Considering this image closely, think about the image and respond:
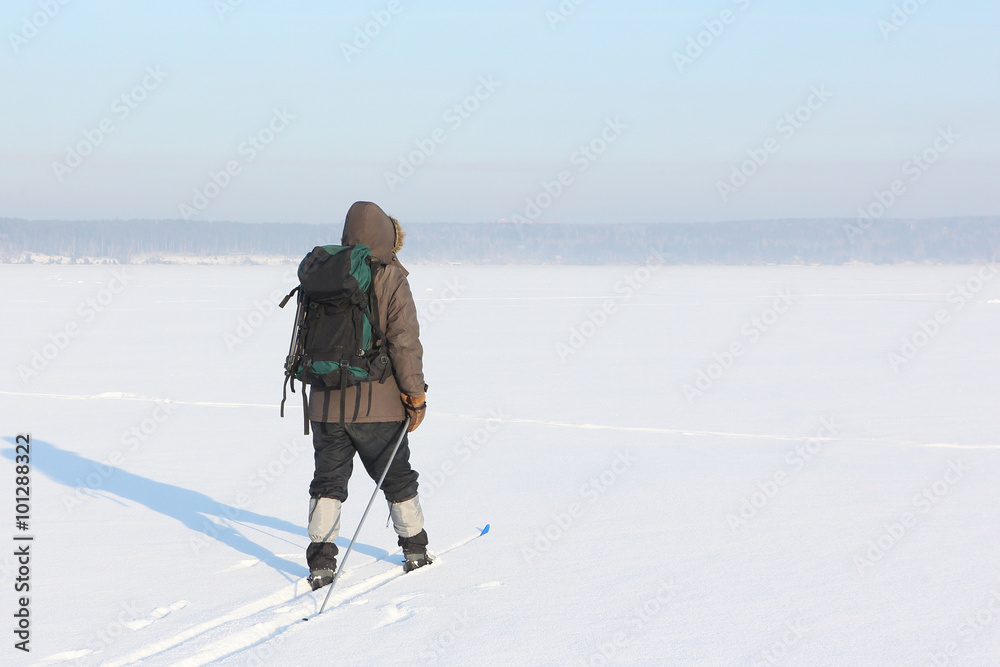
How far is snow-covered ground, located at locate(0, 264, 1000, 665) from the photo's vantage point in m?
3.27

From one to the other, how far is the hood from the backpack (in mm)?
58

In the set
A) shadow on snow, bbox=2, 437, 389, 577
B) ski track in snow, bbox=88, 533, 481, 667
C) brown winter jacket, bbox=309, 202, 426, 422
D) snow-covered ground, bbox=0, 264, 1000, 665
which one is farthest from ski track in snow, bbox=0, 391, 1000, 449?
brown winter jacket, bbox=309, 202, 426, 422

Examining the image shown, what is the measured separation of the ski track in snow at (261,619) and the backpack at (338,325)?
0.70 meters

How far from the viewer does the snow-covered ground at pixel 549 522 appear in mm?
3271

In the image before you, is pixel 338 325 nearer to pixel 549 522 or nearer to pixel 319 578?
pixel 319 578

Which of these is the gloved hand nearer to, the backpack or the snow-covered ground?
the backpack

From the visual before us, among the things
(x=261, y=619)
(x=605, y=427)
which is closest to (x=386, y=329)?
(x=261, y=619)

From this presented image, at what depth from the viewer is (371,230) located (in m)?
3.75

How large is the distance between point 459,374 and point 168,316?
42.1 ft

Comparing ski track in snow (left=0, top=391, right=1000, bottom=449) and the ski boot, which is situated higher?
ski track in snow (left=0, top=391, right=1000, bottom=449)

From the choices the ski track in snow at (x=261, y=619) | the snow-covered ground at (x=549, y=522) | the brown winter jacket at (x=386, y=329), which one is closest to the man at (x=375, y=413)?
the brown winter jacket at (x=386, y=329)

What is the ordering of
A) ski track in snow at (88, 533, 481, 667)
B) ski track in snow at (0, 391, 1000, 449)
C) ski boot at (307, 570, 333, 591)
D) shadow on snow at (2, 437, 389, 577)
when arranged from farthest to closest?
ski track in snow at (0, 391, 1000, 449), shadow on snow at (2, 437, 389, 577), ski boot at (307, 570, 333, 591), ski track in snow at (88, 533, 481, 667)

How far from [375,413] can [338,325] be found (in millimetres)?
400

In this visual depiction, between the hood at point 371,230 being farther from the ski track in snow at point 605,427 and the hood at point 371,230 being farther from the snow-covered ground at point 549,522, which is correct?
the ski track in snow at point 605,427
